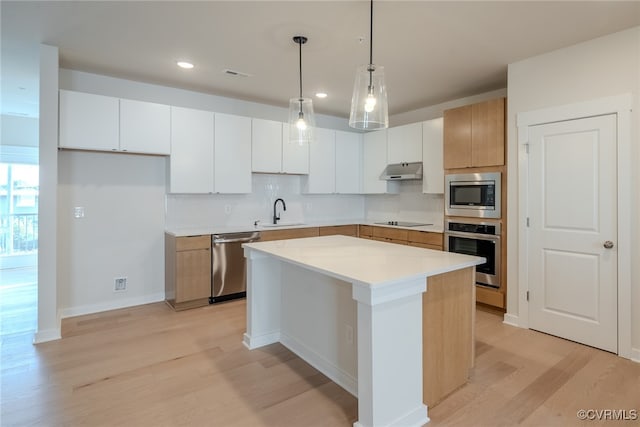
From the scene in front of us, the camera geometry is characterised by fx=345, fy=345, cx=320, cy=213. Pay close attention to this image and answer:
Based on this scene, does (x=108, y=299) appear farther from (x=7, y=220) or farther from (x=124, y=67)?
(x=7, y=220)

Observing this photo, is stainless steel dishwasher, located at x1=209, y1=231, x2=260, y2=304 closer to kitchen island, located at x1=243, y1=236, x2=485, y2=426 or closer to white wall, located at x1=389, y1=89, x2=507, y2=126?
kitchen island, located at x1=243, y1=236, x2=485, y2=426

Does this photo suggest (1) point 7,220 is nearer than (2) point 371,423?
No

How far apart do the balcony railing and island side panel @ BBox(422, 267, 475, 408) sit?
756cm

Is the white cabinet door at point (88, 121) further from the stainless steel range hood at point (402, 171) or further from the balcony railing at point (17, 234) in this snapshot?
the balcony railing at point (17, 234)

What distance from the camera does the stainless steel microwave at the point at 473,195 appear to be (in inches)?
145

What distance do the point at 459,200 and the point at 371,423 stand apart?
292 cm

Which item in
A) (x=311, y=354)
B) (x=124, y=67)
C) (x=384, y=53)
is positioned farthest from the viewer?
(x=124, y=67)

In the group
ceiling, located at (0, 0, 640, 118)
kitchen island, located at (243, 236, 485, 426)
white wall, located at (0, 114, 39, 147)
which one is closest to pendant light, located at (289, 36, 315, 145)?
ceiling, located at (0, 0, 640, 118)

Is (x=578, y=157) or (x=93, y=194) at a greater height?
(x=578, y=157)

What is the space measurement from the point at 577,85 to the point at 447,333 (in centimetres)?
247

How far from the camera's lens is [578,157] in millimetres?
2969

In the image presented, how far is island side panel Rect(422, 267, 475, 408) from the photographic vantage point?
2.07m

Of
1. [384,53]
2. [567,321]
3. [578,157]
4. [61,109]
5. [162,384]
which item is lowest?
[162,384]

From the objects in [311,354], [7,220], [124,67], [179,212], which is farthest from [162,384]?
[7,220]
